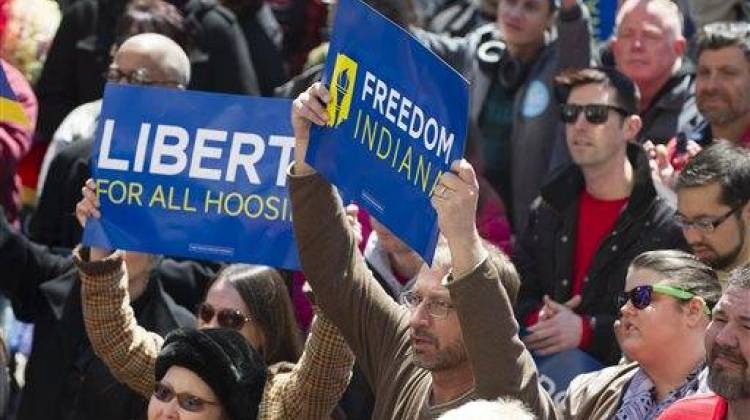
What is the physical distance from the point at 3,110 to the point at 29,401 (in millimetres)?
1368

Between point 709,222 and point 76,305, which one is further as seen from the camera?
point 76,305

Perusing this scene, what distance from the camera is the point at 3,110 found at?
9367 mm

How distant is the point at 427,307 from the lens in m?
6.71

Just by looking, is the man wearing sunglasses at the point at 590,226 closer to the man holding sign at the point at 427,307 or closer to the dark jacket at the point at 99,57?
the man holding sign at the point at 427,307

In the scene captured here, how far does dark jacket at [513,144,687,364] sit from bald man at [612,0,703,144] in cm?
80

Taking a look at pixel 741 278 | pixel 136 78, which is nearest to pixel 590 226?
pixel 136 78

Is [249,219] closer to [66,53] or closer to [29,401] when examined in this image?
[29,401]

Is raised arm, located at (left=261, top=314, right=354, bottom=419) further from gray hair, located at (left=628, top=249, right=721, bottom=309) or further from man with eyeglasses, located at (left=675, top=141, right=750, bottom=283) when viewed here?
man with eyeglasses, located at (left=675, top=141, right=750, bottom=283)

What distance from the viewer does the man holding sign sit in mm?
6270

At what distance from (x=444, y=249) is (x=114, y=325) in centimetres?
138

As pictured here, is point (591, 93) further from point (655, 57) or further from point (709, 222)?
point (709, 222)

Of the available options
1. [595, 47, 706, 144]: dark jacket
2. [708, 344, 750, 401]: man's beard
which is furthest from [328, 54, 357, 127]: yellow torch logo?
[595, 47, 706, 144]: dark jacket

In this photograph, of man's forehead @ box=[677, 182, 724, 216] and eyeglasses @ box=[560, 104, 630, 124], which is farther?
eyeglasses @ box=[560, 104, 630, 124]

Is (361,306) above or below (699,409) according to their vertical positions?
below
